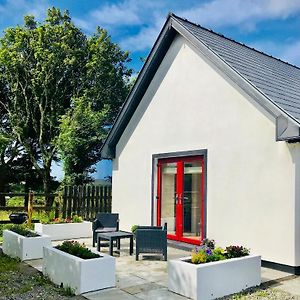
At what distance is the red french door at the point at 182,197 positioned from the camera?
9461mm

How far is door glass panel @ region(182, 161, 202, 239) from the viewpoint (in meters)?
9.48

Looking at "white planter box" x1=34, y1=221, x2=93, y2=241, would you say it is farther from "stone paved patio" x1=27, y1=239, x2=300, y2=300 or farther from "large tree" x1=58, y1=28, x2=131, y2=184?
"large tree" x1=58, y1=28, x2=131, y2=184

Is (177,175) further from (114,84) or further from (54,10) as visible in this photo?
(54,10)

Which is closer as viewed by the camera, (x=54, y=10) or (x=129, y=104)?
(x=129, y=104)

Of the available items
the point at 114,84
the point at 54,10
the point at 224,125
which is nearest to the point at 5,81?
the point at 54,10

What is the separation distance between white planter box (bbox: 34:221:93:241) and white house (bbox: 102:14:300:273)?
1.29m

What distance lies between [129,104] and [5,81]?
15.2 meters

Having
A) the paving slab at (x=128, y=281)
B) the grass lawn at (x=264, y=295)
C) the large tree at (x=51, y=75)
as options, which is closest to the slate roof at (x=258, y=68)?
the grass lawn at (x=264, y=295)

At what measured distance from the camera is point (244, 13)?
37.8 ft

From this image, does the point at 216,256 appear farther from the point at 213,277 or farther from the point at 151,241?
the point at 151,241

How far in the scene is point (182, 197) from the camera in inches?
388

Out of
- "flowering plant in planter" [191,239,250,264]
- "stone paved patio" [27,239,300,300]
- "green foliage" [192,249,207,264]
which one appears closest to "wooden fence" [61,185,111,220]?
"stone paved patio" [27,239,300,300]

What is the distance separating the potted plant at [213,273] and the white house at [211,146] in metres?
1.65

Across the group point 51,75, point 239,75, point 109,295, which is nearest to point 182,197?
point 239,75
